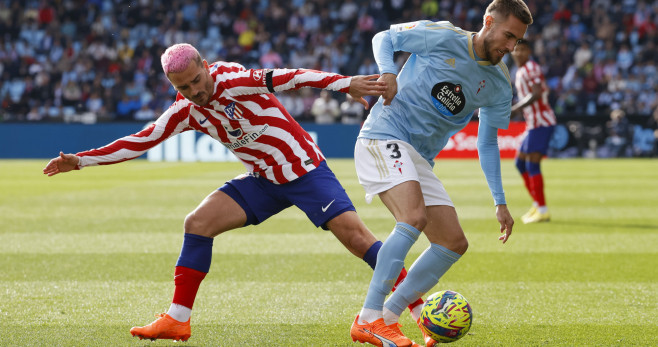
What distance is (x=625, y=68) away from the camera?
2578 cm

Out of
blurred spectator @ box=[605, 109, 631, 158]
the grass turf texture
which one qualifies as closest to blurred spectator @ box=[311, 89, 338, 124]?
blurred spectator @ box=[605, 109, 631, 158]

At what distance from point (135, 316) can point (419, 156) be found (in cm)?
210

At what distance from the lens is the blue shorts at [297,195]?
475 centimetres

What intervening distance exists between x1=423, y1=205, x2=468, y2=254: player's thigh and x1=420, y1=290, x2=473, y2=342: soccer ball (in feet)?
0.99

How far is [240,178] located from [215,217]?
1.03 ft

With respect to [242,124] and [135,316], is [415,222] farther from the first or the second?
[135,316]

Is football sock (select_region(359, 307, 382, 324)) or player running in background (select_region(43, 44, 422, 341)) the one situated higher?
player running in background (select_region(43, 44, 422, 341))

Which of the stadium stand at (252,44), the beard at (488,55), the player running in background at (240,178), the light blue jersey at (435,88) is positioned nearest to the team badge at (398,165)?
the light blue jersey at (435,88)

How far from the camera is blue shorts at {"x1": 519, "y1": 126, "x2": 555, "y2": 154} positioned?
35.9ft

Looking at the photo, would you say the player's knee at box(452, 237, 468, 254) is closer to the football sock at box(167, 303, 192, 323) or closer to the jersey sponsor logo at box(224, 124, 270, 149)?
the jersey sponsor logo at box(224, 124, 270, 149)

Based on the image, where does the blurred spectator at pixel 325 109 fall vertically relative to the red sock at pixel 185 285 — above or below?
below

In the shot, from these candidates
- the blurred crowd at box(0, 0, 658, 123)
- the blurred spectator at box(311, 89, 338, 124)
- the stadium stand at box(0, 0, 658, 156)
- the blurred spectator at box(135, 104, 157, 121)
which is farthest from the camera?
the stadium stand at box(0, 0, 658, 156)

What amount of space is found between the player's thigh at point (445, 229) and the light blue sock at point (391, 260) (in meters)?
0.26

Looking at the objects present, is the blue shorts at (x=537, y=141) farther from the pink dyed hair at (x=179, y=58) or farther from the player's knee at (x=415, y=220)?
the pink dyed hair at (x=179, y=58)
